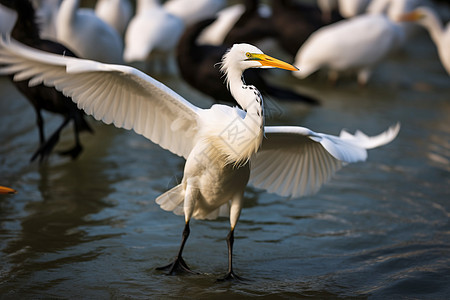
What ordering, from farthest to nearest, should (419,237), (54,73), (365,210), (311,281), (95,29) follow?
(95,29) < (365,210) < (419,237) < (311,281) < (54,73)

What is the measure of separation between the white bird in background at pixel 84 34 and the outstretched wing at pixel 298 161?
11.9 feet

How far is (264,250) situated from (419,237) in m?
1.10

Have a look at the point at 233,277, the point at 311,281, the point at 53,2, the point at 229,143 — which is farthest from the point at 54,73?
the point at 53,2

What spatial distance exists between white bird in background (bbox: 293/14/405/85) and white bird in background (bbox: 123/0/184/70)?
5.75 ft

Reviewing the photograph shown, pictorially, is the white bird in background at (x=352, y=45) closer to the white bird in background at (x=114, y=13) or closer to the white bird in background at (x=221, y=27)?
the white bird in background at (x=221, y=27)

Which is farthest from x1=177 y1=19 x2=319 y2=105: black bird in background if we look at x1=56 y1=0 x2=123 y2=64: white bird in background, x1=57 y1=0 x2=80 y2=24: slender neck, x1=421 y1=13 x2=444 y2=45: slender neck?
x1=421 y1=13 x2=444 y2=45: slender neck

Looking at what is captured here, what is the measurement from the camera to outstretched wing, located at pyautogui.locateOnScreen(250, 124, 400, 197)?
4020mm

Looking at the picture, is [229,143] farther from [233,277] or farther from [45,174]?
[45,174]

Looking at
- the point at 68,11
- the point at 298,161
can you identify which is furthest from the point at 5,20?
the point at 298,161

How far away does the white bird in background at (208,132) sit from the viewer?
338 cm

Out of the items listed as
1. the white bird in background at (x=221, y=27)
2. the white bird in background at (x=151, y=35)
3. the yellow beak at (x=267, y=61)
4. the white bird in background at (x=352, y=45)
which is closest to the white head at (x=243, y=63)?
the yellow beak at (x=267, y=61)

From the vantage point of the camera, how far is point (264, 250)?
4168mm

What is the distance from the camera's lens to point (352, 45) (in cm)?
827

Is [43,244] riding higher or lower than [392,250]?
lower
